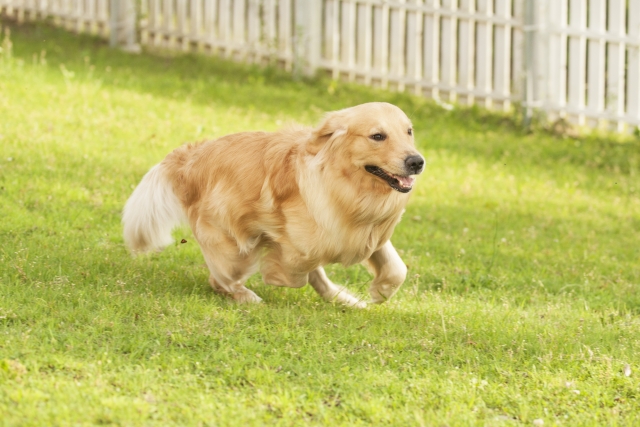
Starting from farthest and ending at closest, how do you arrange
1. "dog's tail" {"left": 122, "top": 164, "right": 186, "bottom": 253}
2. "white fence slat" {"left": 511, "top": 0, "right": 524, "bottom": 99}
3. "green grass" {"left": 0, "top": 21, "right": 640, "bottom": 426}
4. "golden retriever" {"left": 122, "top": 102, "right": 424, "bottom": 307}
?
"white fence slat" {"left": 511, "top": 0, "right": 524, "bottom": 99} < "dog's tail" {"left": 122, "top": 164, "right": 186, "bottom": 253} < "golden retriever" {"left": 122, "top": 102, "right": 424, "bottom": 307} < "green grass" {"left": 0, "top": 21, "right": 640, "bottom": 426}

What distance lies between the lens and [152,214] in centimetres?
565

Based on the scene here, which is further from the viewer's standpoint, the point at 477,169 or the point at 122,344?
the point at 477,169

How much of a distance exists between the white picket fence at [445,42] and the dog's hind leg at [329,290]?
599cm

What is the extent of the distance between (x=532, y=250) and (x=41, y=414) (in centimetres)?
452

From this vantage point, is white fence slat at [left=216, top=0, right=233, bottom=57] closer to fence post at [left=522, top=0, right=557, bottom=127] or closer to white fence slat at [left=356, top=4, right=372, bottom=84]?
white fence slat at [left=356, top=4, right=372, bottom=84]

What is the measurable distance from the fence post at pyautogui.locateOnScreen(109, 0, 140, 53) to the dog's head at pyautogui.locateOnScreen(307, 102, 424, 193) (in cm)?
935

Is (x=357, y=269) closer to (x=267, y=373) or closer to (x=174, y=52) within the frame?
(x=267, y=373)

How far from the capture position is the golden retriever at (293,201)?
15.6 ft

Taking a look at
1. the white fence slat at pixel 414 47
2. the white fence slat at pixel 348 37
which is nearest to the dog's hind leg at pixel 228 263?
the white fence slat at pixel 414 47

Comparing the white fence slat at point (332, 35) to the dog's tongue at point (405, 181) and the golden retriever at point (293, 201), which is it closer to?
the golden retriever at point (293, 201)

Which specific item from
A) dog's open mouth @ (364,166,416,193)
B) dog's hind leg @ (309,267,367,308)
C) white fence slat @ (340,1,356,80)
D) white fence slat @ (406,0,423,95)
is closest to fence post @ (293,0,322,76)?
white fence slat @ (340,1,356,80)

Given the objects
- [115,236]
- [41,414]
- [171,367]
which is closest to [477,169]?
Answer: [115,236]

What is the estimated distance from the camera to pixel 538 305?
19.0ft

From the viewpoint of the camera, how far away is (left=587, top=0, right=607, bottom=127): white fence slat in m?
10.3
